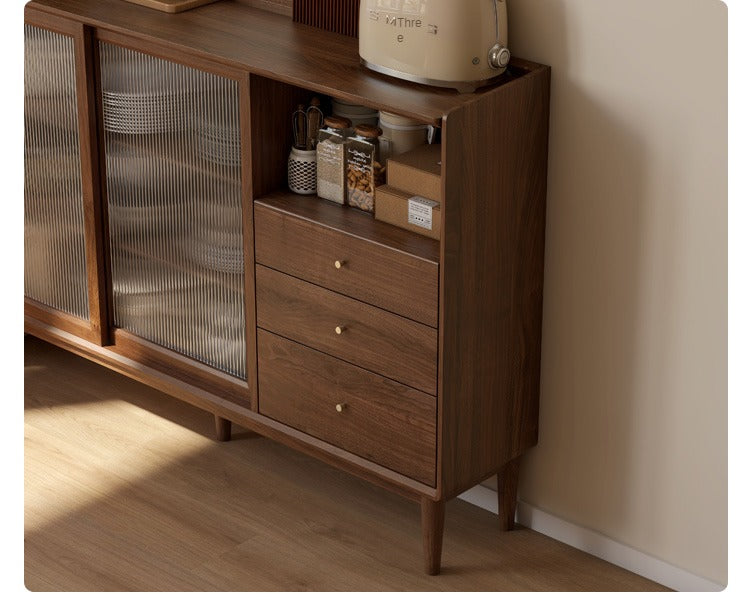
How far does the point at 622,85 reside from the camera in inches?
90.6

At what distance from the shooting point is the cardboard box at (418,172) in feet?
7.77

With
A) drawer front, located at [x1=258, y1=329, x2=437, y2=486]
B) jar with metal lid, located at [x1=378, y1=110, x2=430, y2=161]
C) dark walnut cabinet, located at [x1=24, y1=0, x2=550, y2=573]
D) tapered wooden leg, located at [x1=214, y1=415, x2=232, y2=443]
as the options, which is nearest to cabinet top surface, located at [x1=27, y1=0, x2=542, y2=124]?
dark walnut cabinet, located at [x1=24, y1=0, x2=550, y2=573]

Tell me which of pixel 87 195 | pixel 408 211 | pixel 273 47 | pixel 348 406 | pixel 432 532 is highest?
pixel 273 47

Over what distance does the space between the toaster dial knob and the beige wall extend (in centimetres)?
11

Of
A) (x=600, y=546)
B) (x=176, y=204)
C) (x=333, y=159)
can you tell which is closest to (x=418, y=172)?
(x=333, y=159)

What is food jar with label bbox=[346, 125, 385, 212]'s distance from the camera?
2.47 meters

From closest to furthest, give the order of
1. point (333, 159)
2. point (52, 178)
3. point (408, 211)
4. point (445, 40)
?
point (445, 40)
point (408, 211)
point (333, 159)
point (52, 178)

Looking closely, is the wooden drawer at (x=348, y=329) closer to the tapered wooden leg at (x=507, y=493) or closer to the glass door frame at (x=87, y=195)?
the tapered wooden leg at (x=507, y=493)

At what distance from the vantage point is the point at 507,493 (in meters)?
2.71

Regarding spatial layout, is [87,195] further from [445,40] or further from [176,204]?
[445,40]

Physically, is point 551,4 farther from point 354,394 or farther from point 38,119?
point 38,119

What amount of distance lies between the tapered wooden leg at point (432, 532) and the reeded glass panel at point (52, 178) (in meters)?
1.01

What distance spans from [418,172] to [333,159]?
21 centimetres

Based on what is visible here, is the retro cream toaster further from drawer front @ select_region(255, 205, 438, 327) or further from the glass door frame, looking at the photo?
the glass door frame
